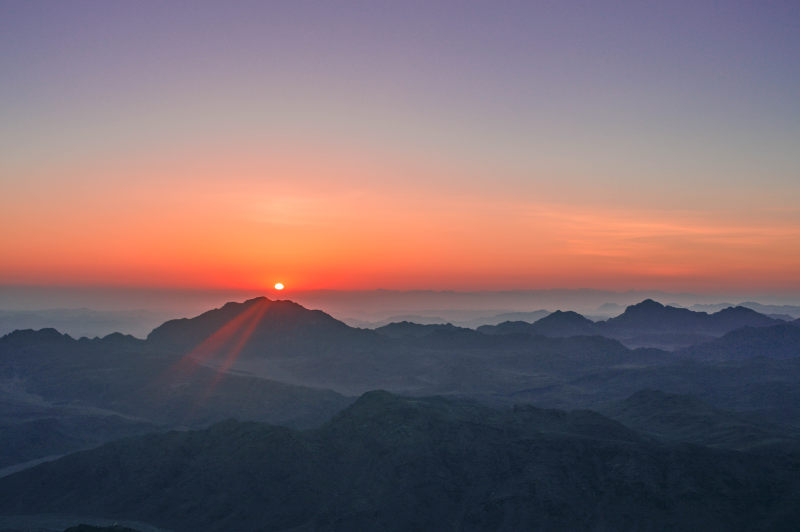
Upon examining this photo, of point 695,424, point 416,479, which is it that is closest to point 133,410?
point 416,479

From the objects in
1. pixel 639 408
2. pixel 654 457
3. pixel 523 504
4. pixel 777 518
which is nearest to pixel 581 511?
pixel 523 504

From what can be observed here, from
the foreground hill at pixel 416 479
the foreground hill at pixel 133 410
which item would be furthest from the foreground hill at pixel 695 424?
the foreground hill at pixel 133 410

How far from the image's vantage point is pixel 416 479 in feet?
313

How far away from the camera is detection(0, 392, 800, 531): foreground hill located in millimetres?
84875

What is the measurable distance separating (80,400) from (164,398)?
27.2m

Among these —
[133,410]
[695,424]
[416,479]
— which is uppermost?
[133,410]

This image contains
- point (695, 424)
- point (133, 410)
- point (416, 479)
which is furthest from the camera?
point (133, 410)

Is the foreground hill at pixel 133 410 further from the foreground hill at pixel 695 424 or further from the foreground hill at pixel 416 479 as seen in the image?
the foreground hill at pixel 695 424

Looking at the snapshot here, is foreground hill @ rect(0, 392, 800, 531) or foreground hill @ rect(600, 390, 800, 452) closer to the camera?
foreground hill @ rect(0, 392, 800, 531)

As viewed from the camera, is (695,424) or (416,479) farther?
(695,424)

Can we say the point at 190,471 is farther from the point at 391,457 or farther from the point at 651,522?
the point at 651,522

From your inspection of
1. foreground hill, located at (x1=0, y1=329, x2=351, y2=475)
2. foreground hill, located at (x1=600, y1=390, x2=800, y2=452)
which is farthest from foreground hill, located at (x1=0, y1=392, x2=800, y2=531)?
foreground hill, located at (x1=0, y1=329, x2=351, y2=475)

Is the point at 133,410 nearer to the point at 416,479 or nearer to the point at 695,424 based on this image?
the point at 416,479

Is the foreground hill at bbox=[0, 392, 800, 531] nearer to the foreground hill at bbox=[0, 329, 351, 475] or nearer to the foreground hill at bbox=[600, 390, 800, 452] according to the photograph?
the foreground hill at bbox=[600, 390, 800, 452]
